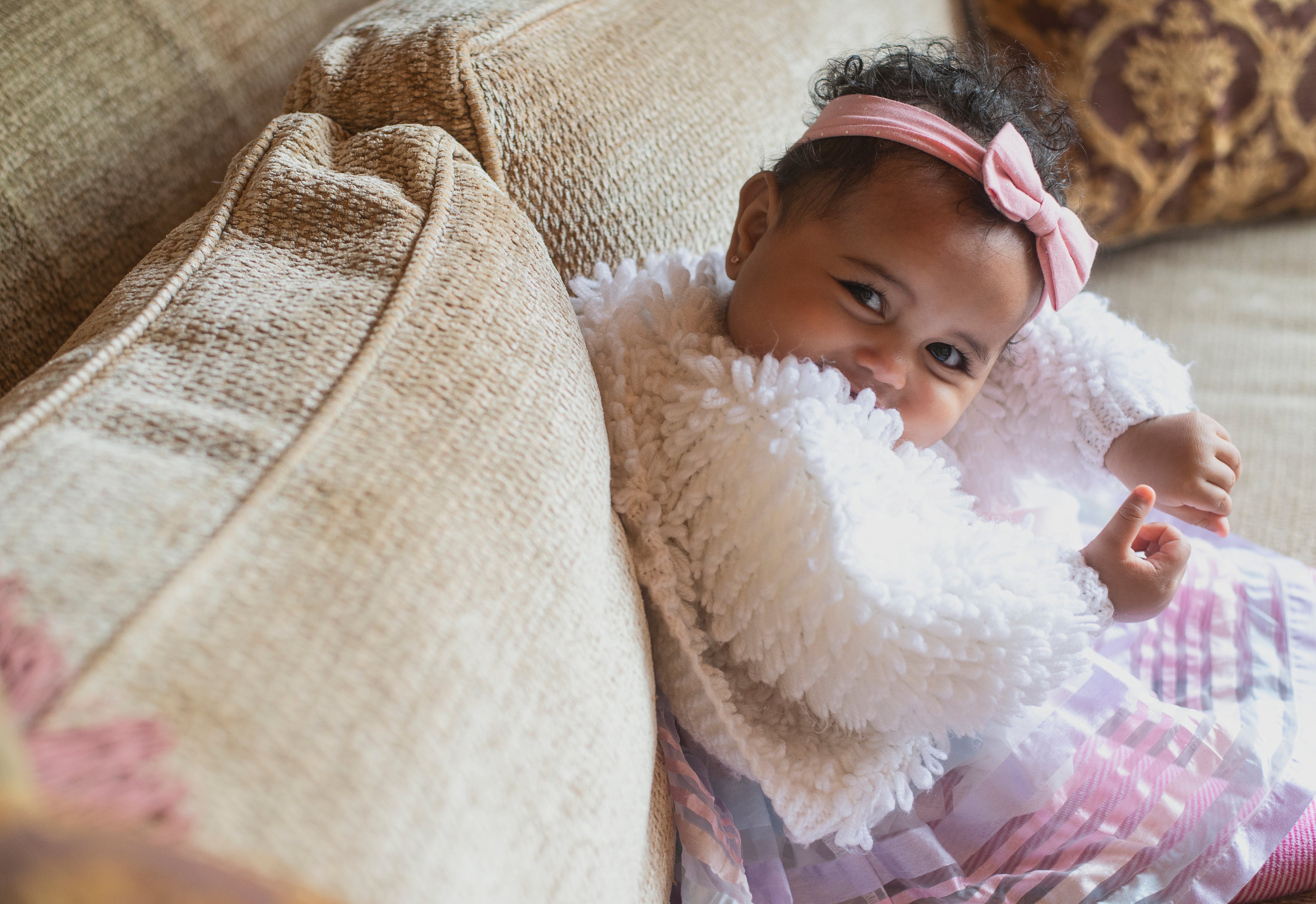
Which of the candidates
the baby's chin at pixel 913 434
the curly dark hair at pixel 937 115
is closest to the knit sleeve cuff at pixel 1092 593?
the baby's chin at pixel 913 434

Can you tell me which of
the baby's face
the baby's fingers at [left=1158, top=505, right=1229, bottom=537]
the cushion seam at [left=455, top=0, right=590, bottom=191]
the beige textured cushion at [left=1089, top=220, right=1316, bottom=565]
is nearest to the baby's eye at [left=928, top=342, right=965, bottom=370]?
the baby's face

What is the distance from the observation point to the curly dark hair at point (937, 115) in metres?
0.72

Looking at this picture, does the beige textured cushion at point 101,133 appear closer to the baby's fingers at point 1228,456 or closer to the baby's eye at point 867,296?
the baby's eye at point 867,296

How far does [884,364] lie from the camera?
0.70 metres

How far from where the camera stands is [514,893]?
0.41 meters

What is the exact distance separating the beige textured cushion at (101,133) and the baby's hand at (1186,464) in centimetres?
86

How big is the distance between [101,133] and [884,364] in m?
0.65

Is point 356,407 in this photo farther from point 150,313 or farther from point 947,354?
point 947,354

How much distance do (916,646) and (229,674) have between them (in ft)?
1.28

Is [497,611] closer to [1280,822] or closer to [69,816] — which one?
[69,816]

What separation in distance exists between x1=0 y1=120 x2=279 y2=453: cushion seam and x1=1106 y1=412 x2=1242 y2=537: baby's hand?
2.42ft

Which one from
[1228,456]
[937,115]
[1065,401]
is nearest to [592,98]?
[937,115]

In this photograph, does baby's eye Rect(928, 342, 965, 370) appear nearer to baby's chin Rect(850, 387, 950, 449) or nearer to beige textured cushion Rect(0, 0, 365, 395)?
baby's chin Rect(850, 387, 950, 449)

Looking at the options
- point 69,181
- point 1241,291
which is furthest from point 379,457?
point 1241,291
